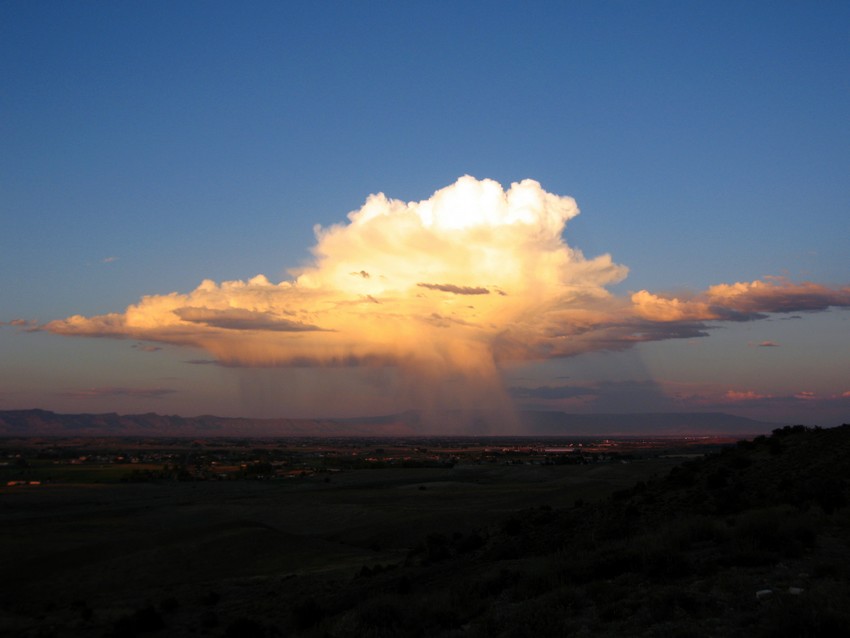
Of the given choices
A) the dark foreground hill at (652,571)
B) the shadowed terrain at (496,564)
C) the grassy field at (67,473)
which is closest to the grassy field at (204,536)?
the shadowed terrain at (496,564)

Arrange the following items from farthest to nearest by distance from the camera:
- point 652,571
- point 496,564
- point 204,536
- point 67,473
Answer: point 67,473
point 204,536
point 496,564
point 652,571

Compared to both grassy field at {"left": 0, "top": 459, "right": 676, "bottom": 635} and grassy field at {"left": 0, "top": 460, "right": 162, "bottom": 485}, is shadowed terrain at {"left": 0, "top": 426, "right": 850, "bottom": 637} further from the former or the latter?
grassy field at {"left": 0, "top": 460, "right": 162, "bottom": 485}

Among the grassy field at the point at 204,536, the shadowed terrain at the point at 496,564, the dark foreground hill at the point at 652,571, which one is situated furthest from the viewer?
the grassy field at the point at 204,536

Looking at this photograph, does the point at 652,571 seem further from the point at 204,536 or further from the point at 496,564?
the point at 204,536

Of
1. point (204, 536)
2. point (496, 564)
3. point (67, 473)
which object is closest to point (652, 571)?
point (496, 564)

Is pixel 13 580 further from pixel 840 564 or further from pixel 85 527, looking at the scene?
pixel 840 564

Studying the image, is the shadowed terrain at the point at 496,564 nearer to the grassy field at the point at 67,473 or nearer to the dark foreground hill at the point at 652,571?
the dark foreground hill at the point at 652,571

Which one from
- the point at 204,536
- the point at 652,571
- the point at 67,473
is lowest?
the point at 67,473

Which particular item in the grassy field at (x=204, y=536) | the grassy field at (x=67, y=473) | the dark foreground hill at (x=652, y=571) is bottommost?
the grassy field at (x=67, y=473)

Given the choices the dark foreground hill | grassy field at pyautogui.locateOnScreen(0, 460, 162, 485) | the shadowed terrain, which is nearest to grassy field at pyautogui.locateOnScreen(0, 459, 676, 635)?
the shadowed terrain

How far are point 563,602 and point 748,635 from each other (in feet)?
12.8

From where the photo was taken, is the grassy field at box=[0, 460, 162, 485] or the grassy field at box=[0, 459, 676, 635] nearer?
the grassy field at box=[0, 459, 676, 635]

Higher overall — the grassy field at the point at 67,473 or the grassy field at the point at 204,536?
the grassy field at the point at 204,536

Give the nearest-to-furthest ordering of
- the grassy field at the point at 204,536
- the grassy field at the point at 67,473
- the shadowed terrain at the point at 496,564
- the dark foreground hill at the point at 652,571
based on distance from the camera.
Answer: the dark foreground hill at the point at 652,571
the shadowed terrain at the point at 496,564
the grassy field at the point at 204,536
the grassy field at the point at 67,473
